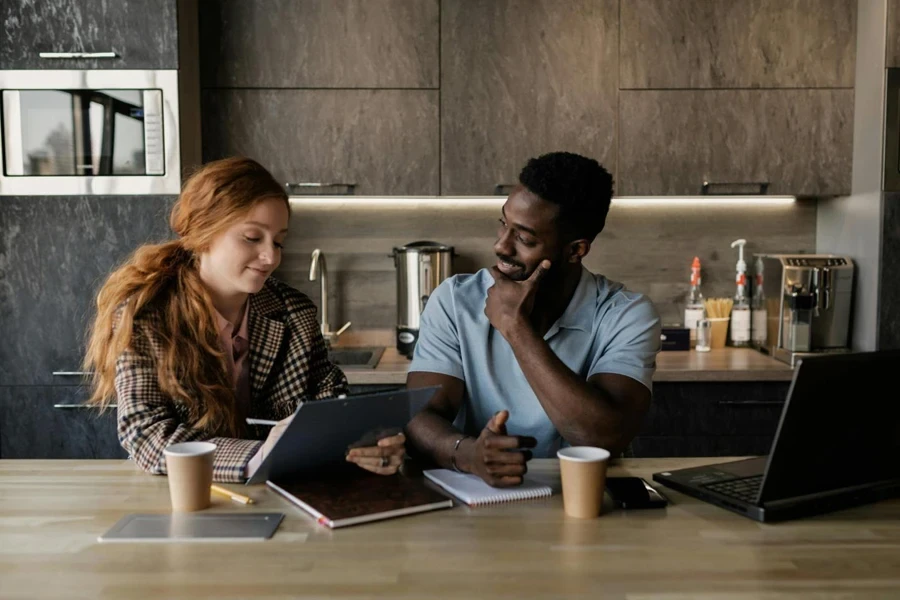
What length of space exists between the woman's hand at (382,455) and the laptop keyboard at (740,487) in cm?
51

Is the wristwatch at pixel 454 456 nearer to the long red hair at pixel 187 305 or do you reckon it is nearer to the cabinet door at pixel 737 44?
the long red hair at pixel 187 305

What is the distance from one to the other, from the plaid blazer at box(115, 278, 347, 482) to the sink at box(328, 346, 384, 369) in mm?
917

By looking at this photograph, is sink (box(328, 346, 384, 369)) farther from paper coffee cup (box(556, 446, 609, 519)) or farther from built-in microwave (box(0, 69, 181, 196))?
paper coffee cup (box(556, 446, 609, 519))

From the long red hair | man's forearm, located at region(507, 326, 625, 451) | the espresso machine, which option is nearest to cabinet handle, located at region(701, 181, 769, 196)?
the espresso machine

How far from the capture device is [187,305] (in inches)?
73.8

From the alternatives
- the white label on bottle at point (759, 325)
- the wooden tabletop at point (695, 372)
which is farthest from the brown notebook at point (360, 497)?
the white label on bottle at point (759, 325)

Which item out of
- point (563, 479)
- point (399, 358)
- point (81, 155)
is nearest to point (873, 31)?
point (399, 358)

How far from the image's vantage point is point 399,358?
124 inches

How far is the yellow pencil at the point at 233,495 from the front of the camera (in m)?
1.38

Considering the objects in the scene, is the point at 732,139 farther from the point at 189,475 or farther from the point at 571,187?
the point at 189,475

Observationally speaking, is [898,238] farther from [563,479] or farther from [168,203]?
[168,203]

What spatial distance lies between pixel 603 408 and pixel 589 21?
70.7 inches

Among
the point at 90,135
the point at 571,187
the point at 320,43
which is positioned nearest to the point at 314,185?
the point at 320,43

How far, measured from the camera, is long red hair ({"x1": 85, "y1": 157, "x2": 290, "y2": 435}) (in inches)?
70.0
